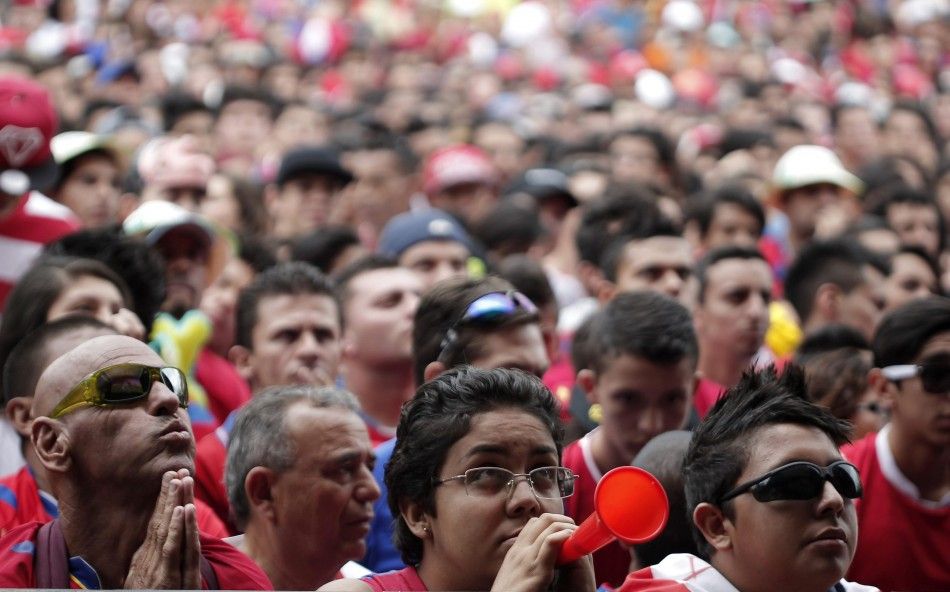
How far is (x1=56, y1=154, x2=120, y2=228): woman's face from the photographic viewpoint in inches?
293

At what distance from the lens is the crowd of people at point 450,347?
3.45m

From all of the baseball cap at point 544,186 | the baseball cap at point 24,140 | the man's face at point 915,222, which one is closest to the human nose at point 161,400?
the baseball cap at point 24,140

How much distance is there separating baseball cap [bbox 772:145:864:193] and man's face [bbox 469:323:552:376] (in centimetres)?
626

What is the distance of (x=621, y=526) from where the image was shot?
9.57 feet

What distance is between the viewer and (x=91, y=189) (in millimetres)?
7504

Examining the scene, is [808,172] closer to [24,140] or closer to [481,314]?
[24,140]

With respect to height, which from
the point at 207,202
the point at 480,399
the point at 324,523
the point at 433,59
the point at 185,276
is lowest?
the point at 433,59

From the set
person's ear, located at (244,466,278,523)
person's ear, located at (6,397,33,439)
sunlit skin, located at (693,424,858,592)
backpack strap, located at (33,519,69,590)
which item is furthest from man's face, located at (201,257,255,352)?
sunlit skin, located at (693,424,858,592)

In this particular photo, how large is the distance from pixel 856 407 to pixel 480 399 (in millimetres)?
2645

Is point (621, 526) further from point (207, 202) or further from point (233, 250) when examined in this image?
point (207, 202)

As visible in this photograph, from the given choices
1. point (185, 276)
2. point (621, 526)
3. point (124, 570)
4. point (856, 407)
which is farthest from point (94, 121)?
point (621, 526)

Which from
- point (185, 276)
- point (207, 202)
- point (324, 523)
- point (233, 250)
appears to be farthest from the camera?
point (207, 202)

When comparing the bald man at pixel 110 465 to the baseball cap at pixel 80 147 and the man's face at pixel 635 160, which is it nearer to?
the baseball cap at pixel 80 147

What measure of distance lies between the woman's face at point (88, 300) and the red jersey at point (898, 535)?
2591 mm
